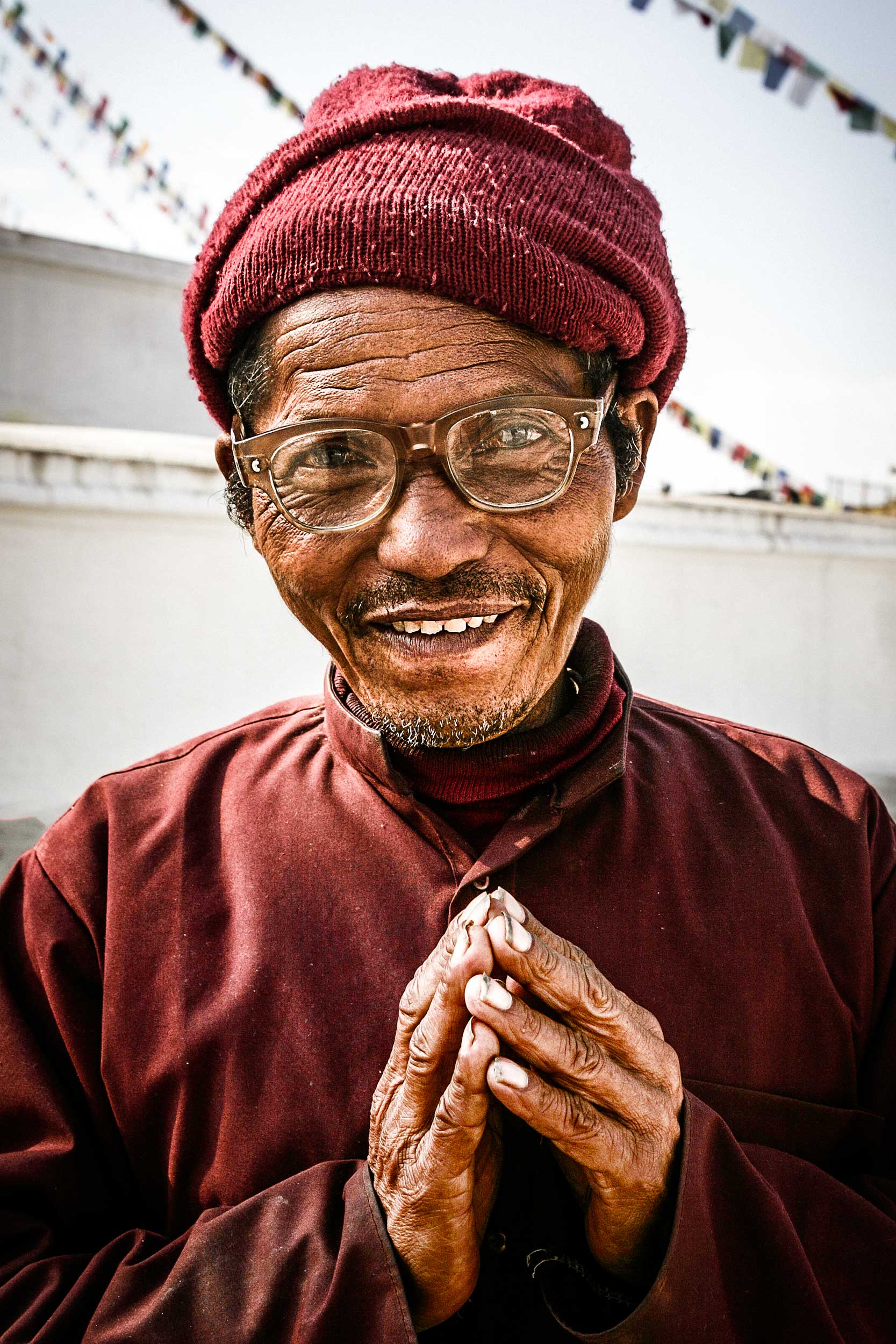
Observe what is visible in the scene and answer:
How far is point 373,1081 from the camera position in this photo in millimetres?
1417

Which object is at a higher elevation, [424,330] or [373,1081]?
[424,330]

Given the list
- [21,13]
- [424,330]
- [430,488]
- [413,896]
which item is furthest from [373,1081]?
[21,13]

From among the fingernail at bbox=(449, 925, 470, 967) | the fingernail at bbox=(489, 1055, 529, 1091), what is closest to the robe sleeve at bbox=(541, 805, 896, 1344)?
the fingernail at bbox=(489, 1055, 529, 1091)

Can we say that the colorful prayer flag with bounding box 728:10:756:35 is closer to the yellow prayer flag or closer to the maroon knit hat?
the yellow prayer flag

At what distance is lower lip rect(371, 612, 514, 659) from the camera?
1447 mm

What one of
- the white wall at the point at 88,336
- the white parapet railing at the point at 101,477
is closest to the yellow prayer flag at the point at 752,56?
the white parapet railing at the point at 101,477

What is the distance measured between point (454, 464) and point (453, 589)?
0.61 ft

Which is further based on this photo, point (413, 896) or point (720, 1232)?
point (413, 896)

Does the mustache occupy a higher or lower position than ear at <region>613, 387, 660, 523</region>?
lower

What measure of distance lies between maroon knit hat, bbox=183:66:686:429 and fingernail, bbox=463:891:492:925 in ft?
2.85

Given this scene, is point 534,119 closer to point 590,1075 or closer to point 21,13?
point 590,1075

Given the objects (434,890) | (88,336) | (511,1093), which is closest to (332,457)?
(434,890)

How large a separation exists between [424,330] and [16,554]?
259 cm

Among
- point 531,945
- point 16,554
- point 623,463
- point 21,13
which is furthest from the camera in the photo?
point 21,13
